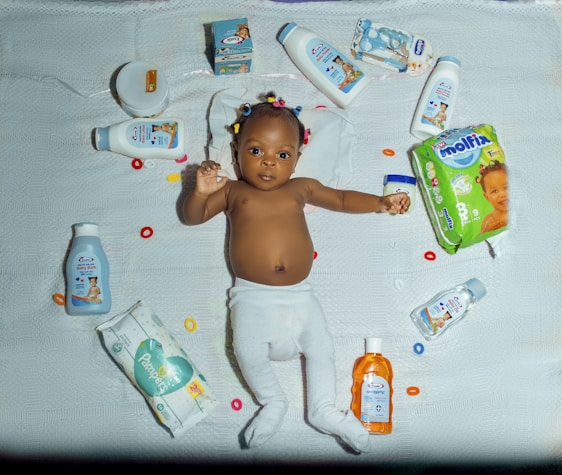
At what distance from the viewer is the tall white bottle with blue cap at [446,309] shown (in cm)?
142

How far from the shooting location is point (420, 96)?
1.58 meters

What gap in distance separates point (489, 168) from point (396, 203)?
0.72 feet

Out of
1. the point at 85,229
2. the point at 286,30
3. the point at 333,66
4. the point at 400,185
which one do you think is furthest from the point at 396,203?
the point at 85,229

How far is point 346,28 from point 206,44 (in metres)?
0.37

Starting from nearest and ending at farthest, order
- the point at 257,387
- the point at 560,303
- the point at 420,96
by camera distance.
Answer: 1. the point at 257,387
2. the point at 560,303
3. the point at 420,96

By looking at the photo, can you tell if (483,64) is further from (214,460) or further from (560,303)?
(214,460)

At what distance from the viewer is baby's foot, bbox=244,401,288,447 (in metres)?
1.32

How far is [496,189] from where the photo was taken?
140 cm

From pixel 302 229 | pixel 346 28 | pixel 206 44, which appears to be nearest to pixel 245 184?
pixel 302 229

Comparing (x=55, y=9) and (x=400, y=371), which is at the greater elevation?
(x=55, y=9)

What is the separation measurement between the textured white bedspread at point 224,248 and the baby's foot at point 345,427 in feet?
0.29

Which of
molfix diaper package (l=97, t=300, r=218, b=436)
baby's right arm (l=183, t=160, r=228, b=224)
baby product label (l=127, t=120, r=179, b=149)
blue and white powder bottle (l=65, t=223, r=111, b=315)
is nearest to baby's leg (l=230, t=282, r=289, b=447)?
molfix diaper package (l=97, t=300, r=218, b=436)

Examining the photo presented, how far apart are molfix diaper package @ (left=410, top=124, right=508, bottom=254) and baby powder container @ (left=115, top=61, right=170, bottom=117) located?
0.64 m

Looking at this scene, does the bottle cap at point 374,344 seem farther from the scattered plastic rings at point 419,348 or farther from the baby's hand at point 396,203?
the baby's hand at point 396,203
